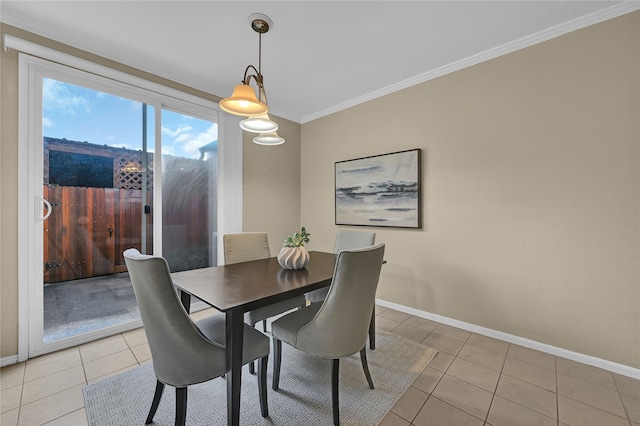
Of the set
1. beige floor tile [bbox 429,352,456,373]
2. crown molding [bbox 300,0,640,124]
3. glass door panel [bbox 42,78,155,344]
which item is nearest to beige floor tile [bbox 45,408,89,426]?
glass door panel [bbox 42,78,155,344]

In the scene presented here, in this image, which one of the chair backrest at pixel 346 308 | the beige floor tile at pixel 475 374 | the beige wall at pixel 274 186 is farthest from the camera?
the beige wall at pixel 274 186

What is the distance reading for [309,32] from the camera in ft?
7.07

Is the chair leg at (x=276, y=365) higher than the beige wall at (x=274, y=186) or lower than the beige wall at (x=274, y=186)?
lower

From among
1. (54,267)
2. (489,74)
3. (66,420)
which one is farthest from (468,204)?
(54,267)

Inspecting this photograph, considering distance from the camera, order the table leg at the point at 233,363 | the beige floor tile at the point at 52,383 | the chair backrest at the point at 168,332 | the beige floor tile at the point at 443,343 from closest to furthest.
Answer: the chair backrest at the point at 168,332 → the table leg at the point at 233,363 → the beige floor tile at the point at 52,383 → the beige floor tile at the point at 443,343

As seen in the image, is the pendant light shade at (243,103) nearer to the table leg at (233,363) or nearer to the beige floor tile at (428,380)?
the table leg at (233,363)

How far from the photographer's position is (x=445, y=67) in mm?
2666

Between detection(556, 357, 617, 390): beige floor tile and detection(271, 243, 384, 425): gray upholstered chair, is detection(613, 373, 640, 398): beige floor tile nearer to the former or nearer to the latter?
detection(556, 357, 617, 390): beige floor tile

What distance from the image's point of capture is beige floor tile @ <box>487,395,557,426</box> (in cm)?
148

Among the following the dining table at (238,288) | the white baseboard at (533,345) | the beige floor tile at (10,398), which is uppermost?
the dining table at (238,288)

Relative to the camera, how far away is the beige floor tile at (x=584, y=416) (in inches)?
57.9

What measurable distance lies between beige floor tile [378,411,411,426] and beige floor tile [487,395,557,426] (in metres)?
0.47

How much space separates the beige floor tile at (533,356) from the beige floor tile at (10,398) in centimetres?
338

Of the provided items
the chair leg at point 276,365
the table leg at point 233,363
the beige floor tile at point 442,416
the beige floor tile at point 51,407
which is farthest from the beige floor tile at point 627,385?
the beige floor tile at point 51,407
